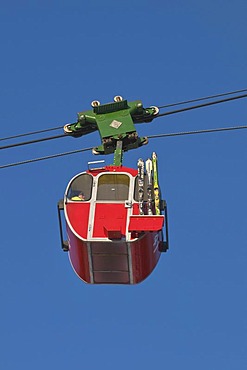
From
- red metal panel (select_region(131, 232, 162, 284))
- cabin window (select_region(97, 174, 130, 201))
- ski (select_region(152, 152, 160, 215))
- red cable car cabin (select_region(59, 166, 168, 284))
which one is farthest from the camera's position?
cabin window (select_region(97, 174, 130, 201))

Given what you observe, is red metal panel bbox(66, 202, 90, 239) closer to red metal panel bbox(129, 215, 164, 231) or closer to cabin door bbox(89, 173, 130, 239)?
cabin door bbox(89, 173, 130, 239)

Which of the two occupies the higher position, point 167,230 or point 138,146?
point 138,146

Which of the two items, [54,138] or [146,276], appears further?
[54,138]

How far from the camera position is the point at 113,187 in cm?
3272

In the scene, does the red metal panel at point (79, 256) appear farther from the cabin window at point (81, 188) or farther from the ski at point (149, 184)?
the ski at point (149, 184)

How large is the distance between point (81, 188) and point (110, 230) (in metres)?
2.28

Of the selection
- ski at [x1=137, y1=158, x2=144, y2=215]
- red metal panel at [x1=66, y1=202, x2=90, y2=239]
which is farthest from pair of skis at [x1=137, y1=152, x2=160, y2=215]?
red metal panel at [x1=66, y1=202, x2=90, y2=239]

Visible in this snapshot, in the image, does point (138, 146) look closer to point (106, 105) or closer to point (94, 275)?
point (106, 105)

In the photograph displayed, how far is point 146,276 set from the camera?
32.1 m

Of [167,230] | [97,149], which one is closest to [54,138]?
[97,149]

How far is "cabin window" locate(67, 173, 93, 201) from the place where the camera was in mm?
32719

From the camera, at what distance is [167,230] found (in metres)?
32.6

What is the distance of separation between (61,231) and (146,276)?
2226mm

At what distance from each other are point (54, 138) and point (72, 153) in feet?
4.75
